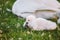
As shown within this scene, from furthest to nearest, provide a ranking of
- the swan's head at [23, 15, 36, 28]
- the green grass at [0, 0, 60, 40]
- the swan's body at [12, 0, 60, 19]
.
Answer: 1. the swan's body at [12, 0, 60, 19]
2. the swan's head at [23, 15, 36, 28]
3. the green grass at [0, 0, 60, 40]

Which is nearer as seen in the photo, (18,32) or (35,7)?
(18,32)

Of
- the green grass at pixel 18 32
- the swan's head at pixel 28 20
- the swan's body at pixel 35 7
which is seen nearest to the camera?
the green grass at pixel 18 32

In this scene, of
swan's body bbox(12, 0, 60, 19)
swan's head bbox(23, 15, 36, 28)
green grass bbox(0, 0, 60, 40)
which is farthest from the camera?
swan's body bbox(12, 0, 60, 19)

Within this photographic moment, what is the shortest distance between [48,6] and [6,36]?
56 centimetres

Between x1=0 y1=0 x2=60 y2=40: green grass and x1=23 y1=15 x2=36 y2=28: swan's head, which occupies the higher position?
x1=23 y1=15 x2=36 y2=28: swan's head

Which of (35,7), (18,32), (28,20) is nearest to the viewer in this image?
(18,32)

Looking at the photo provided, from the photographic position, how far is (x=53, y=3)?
2391mm

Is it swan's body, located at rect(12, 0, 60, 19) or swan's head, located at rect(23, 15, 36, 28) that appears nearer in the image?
swan's head, located at rect(23, 15, 36, 28)

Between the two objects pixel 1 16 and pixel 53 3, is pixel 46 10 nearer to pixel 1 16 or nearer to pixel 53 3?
pixel 53 3

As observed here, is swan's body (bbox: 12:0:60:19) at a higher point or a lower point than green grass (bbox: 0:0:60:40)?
higher

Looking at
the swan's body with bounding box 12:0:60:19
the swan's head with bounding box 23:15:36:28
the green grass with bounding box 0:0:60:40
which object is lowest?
the green grass with bounding box 0:0:60:40

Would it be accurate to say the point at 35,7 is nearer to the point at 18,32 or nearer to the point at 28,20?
the point at 28,20

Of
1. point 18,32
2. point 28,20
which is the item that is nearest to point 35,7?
point 28,20

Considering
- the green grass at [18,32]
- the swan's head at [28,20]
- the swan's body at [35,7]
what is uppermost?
the swan's body at [35,7]
